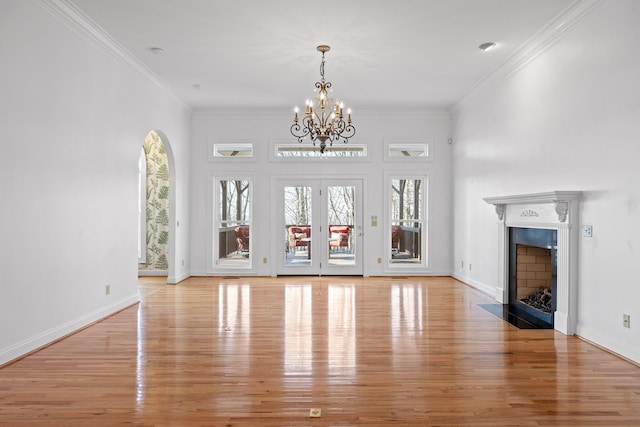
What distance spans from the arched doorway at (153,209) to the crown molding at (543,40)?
5.86 meters

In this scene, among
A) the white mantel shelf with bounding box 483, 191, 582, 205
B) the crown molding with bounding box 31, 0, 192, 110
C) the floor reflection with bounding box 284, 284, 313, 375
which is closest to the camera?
the floor reflection with bounding box 284, 284, 313, 375

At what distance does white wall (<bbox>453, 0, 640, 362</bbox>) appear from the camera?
3.52 metres

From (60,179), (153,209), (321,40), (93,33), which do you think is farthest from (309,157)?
(60,179)

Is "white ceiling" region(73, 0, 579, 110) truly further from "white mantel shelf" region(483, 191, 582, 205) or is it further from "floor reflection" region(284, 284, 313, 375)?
"floor reflection" region(284, 284, 313, 375)

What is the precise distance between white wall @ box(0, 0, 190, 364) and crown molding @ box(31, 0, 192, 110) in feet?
0.16

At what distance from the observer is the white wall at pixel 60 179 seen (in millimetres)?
3473

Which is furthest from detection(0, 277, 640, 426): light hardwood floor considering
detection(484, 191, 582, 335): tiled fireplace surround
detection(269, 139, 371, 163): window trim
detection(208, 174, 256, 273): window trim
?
detection(269, 139, 371, 163): window trim

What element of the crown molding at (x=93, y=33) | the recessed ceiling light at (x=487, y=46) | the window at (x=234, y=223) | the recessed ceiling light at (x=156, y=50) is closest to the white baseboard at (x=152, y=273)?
the window at (x=234, y=223)

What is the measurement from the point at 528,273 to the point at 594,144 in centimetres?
202

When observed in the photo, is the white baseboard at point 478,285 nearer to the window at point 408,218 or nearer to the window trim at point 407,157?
the window at point 408,218

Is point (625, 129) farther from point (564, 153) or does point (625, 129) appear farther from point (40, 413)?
point (40, 413)

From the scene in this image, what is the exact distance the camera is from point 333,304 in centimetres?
563

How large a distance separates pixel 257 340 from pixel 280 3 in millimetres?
3189

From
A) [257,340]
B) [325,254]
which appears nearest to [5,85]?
[257,340]
